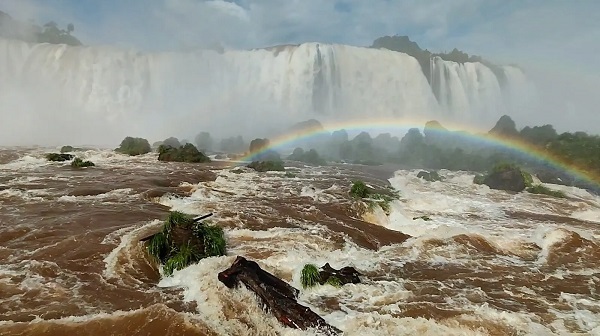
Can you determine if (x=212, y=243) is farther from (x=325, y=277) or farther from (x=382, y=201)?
(x=382, y=201)

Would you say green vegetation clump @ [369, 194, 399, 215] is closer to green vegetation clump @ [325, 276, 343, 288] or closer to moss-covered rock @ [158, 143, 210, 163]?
green vegetation clump @ [325, 276, 343, 288]

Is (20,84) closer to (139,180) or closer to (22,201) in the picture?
(139,180)

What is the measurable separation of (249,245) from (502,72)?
7285cm

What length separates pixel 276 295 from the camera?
20.8 ft

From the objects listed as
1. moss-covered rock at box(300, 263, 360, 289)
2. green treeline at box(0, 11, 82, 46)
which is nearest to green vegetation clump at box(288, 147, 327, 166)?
moss-covered rock at box(300, 263, 360, 289)

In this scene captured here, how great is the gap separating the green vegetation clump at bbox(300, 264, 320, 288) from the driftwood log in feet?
1.39

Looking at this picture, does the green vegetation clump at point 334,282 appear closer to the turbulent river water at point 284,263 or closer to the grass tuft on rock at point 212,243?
the turbulent river water at point 284,263

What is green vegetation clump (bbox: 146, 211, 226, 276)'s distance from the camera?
7996 mm

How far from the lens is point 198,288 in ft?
22.7

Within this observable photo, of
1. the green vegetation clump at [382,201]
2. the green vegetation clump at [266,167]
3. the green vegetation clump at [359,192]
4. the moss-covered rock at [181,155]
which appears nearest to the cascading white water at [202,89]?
the moss-covered rock at [181,155]

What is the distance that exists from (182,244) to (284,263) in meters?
2.25

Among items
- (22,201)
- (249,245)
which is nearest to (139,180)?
(22,201)

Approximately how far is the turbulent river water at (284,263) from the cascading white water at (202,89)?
3478 centimetres

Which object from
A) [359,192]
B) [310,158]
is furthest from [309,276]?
[310,158]
